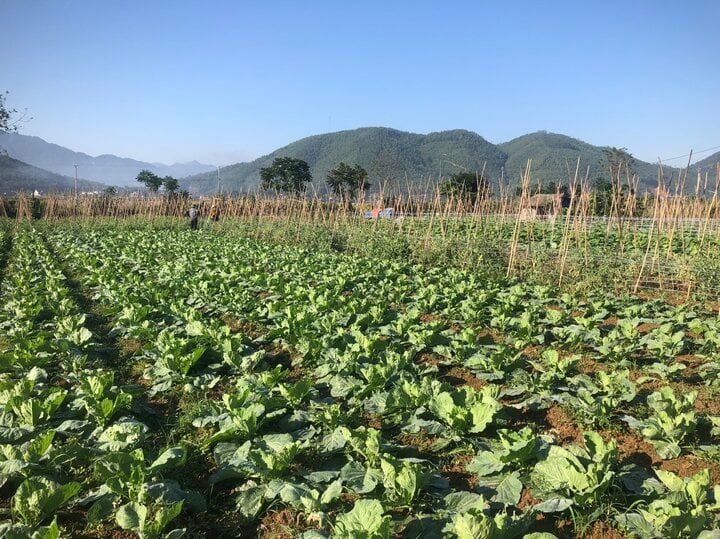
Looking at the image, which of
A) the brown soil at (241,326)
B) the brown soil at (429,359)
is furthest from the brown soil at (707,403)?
the brown soil at (241,326)

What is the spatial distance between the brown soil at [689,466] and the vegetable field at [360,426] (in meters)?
0.01

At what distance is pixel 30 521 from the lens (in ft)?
7.96

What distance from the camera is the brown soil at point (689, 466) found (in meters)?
2.91

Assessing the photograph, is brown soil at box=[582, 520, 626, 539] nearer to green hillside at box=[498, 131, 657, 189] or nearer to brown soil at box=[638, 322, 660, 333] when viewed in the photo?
brown soil at box=[638, 322, 660, 333]

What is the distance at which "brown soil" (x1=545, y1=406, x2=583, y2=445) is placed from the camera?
3368mm

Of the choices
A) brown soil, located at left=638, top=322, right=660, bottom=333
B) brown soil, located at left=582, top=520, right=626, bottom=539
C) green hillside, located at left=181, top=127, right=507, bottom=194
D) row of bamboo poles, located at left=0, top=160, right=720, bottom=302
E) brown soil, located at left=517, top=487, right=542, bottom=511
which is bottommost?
brown soil, located at left=517, top=487, right=542, bottom=511

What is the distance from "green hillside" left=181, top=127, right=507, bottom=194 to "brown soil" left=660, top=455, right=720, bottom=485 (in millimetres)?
88191

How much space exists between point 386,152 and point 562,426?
10271cm

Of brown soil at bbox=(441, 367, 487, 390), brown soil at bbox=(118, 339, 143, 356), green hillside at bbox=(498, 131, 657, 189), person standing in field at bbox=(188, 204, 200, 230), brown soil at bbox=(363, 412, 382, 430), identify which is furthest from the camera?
green hillside at bbox=(498, 131, 657, 189)

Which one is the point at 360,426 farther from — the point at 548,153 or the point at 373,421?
the point at 548,153

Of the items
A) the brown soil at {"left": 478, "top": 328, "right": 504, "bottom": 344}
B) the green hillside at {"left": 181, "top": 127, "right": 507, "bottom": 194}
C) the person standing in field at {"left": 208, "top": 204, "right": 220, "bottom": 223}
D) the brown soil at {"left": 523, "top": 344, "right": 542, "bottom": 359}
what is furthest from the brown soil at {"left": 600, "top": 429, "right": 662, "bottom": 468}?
the green hillside at {"left": 181, "top": 127, "right": 507, "bottom": 194}

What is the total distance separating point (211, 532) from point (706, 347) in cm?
482

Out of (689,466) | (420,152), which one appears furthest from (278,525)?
(420,152)

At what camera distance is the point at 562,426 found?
3533mm
